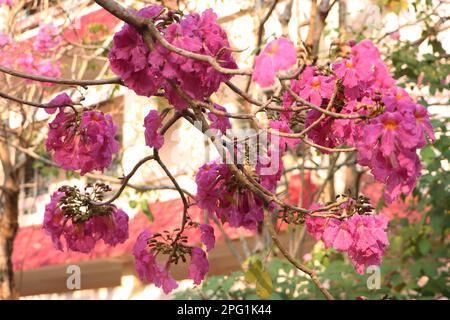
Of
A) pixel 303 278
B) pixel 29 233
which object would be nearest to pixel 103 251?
pixel 29 233

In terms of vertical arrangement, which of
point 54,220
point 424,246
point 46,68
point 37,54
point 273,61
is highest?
point 37,54

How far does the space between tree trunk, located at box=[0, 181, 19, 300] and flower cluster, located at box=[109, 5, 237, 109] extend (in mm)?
6986

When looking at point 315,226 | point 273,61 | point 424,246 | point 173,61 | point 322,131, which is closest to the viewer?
point 273,61

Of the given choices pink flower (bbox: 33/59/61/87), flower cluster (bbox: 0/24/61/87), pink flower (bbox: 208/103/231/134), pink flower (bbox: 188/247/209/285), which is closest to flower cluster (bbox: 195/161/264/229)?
pink flower (bbox: 208/103/231/134)

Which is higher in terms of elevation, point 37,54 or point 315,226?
point 37,54

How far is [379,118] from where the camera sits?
1850 mm

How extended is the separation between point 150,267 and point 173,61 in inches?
36.8

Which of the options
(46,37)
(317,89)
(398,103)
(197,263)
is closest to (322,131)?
(317,89)

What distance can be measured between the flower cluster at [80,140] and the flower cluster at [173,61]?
454mm

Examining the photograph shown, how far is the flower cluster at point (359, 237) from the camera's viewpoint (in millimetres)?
2289

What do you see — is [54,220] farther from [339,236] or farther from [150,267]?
[339,236]

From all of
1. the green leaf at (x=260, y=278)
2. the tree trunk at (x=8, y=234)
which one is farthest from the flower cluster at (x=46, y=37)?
the green leaf at (x=260, y=278)
